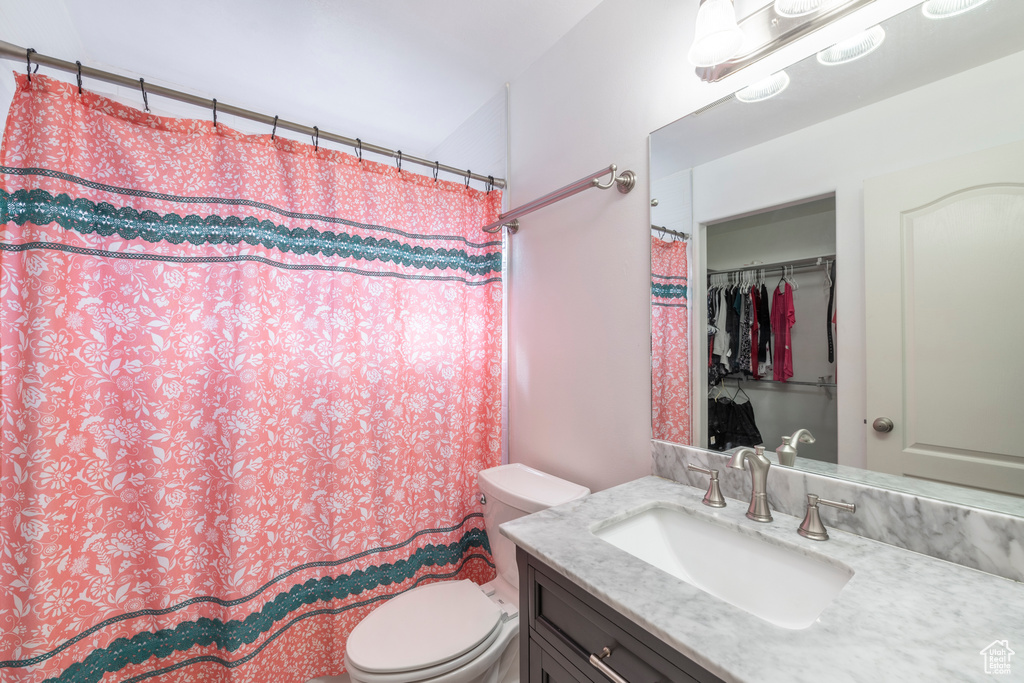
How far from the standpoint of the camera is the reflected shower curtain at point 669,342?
1.14m

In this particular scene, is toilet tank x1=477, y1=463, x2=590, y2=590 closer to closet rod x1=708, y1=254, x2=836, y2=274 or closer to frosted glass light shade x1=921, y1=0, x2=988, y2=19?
closet rod x1=708, y1=254, x2=836, y2=274

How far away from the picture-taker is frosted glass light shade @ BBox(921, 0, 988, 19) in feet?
2.38

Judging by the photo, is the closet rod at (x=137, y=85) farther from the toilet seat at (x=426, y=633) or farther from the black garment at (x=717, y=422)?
the toilet seat at (x=426, y=633)

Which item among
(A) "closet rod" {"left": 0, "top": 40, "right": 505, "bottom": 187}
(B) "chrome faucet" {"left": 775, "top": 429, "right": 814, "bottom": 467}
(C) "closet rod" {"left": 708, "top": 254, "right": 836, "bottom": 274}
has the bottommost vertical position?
(B) "chrome faucet" {"left": 775, "top": 429, "right": 814, "bottom": 467}

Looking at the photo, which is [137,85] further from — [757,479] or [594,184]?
[757,479]

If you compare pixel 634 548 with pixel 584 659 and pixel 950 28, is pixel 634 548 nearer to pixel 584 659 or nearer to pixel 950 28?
pixel 584 659

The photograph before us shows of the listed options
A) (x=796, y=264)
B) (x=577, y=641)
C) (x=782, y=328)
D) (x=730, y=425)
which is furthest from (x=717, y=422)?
(x=577, y=641)

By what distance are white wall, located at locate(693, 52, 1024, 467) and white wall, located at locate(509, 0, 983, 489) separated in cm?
20

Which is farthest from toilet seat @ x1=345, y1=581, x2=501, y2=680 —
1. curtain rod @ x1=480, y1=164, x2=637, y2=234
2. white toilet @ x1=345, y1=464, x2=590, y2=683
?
curtain rod @ x1=480, y1=164, x2=637, y2=234

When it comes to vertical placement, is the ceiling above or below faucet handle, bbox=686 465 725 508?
above

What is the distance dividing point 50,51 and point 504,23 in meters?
1.56

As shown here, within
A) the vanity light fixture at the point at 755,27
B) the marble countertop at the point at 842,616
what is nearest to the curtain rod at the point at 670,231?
the vanity light fixture at the point at 755,27

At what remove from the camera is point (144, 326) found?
1.20 meters

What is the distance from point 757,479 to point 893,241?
1.82 feet
